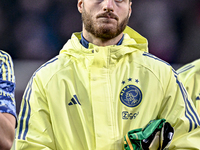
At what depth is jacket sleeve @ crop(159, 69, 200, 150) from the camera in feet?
5.31

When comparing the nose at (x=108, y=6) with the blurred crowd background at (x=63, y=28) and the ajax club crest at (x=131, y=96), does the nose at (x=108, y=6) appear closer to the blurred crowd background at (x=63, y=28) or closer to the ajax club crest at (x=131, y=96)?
the ajax club crest at (x=131, y=96)

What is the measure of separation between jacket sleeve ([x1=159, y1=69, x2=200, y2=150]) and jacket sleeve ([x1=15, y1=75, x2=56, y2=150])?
59cm

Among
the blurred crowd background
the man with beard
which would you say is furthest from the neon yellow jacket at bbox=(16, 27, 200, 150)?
the blurred crowd background

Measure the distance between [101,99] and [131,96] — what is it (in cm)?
16

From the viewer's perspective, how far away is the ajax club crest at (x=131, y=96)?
5.64ft

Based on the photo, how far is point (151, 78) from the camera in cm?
177

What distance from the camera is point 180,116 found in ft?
5.47

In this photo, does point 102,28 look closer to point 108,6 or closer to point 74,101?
point 108,6

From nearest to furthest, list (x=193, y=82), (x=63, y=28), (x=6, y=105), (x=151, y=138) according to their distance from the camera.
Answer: (x=151, y=138) < (x=6, y=105) < (x=193, y=82) < (x=63, y=28)

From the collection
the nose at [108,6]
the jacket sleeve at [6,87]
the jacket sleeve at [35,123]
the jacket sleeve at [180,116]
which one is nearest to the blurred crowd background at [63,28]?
the jacket sleeve at [6,87]

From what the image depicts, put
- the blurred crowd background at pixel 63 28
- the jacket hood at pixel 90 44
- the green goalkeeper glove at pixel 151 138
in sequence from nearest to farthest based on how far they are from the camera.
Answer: the green goalkeeper glove at pixel 151 138
the jacket hood at pixel 90 44
the blurred crowd background at pixel 63 28

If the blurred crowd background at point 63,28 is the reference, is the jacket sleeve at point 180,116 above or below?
below

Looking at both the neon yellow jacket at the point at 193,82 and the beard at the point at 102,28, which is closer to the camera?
the beard at the point at 102,28

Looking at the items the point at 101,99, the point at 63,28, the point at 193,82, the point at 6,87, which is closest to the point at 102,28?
the point at 101,99
